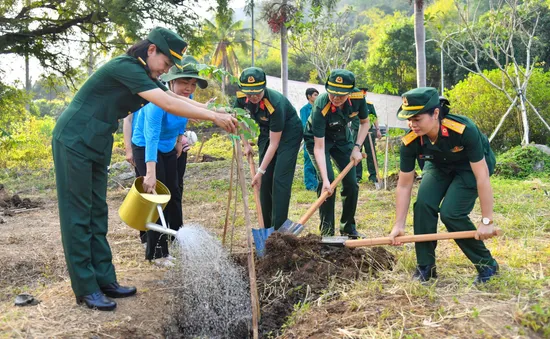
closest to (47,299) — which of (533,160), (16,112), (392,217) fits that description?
(392,217)

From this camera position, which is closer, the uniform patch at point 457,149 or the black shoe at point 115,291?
the uniform patch at point 457,149

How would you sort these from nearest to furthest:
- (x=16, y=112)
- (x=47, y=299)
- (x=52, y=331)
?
(x=52, y=331), (x=47, y=299), (x=16, y=112)

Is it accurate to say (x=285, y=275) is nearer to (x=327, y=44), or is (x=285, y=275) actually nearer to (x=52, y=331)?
(x=52, y=331)

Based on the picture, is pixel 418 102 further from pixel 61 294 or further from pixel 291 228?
pixel 61 294

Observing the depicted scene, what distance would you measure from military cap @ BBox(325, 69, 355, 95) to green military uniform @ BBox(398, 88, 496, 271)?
113 cm

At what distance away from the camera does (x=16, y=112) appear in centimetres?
1155

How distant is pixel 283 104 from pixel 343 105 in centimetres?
62

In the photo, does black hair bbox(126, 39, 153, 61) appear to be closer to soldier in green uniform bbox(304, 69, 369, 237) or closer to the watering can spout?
the watering can spout

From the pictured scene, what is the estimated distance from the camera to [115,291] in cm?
391

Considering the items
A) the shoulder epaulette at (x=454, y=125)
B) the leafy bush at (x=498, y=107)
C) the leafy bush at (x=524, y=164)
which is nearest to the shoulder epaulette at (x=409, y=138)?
the shoulder epaulette at (x=454, y=125)

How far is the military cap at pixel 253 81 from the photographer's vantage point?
15.9ft

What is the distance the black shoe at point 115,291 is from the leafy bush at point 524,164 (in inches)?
369

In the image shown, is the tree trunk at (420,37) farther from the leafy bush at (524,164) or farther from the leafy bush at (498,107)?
the leafy bush at (498,107)

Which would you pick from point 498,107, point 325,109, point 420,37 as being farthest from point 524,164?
point 325,109
